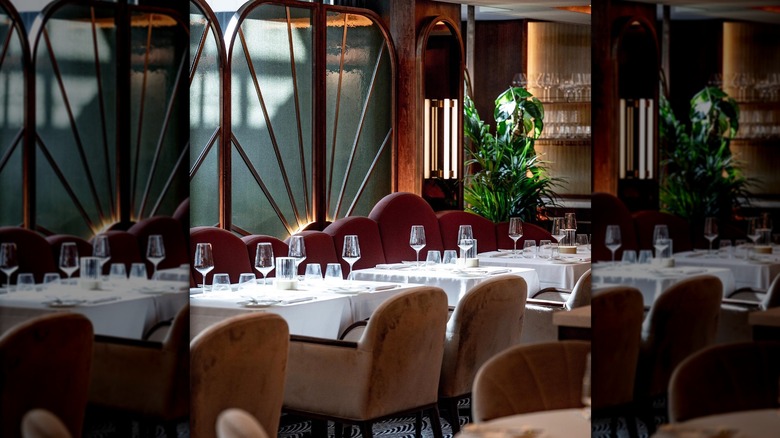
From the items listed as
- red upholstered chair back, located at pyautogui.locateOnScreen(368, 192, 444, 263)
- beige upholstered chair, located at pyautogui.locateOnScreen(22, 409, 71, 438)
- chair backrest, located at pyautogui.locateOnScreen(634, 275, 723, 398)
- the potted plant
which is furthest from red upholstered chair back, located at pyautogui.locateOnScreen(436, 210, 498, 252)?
chair backrest, located at pyautogui.locateOnScreen(634, 275, 723, 398)

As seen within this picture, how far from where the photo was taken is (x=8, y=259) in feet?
6.38

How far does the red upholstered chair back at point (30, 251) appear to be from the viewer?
196cm

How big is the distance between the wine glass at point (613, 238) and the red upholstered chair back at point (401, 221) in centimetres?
496

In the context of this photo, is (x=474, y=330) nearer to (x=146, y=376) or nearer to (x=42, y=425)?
(x=146, y=376)

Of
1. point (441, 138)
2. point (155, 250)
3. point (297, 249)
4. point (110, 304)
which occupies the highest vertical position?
point (441, 138)

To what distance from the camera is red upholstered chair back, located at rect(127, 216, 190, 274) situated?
2.25 meters

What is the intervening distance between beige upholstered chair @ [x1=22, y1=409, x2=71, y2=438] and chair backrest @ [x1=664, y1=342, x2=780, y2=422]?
3.88 ft

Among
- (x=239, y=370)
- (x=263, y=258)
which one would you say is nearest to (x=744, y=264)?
(x=239, y=370)

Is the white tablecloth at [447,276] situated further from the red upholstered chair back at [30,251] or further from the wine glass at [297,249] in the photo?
the red upholstered chair back at [30,251]

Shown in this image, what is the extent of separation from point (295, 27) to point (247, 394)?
4228mm

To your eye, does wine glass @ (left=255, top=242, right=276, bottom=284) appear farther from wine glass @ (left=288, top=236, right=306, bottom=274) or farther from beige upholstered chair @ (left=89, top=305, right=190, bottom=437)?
beige upholstered chair @ (left=89, top=305, right=190, bottom=437)

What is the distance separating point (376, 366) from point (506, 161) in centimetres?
528

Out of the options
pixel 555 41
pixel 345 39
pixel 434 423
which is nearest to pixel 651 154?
pixel 434 423

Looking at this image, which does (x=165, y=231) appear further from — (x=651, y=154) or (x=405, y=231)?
(x=405, y=231)
